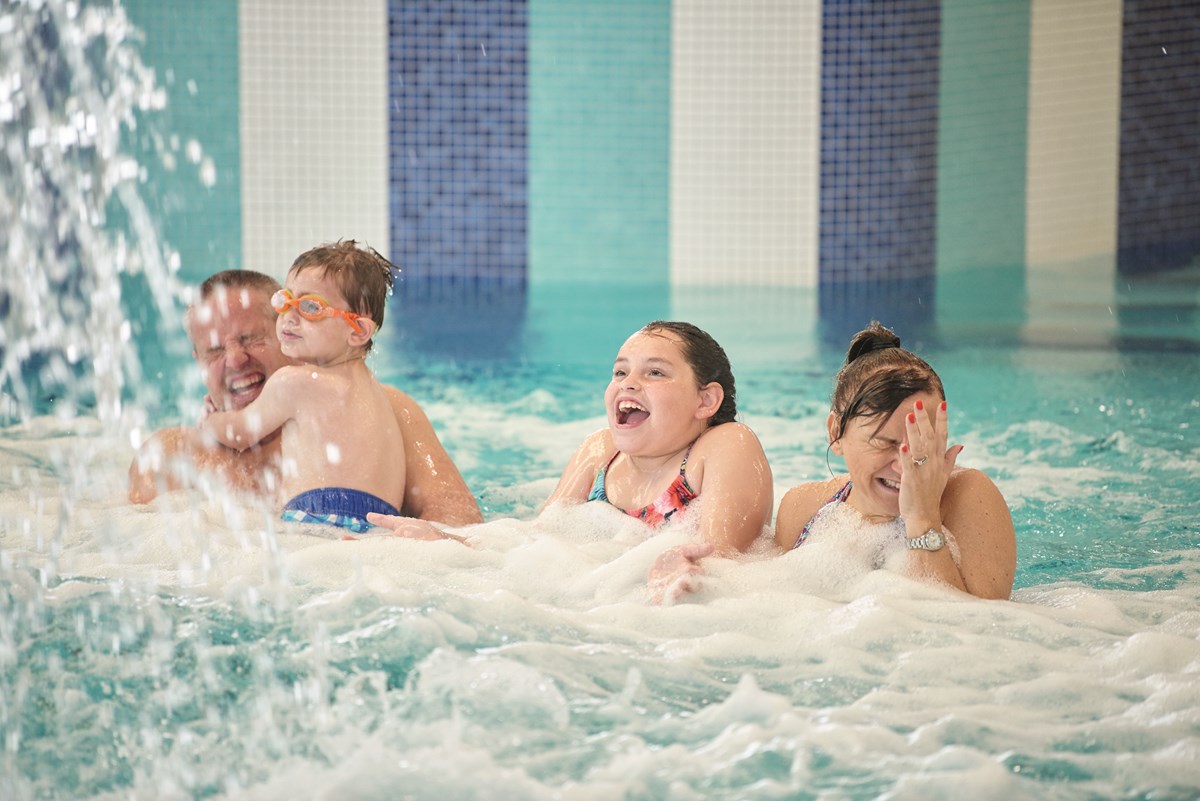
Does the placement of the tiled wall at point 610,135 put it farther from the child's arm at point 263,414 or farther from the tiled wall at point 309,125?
the child's arm at point 263,414

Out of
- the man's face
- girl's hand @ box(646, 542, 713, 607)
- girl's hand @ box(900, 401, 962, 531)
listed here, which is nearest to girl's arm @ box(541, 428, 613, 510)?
girl's hand @ box(646, 542, 713, 607)

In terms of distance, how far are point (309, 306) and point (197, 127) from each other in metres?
8.47

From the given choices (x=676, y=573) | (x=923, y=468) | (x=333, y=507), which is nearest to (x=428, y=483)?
(x=333, y=507)

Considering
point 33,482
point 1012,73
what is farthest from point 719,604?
point 1012,73

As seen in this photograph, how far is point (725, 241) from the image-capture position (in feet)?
39.8

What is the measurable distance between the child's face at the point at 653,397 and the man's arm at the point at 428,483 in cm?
66

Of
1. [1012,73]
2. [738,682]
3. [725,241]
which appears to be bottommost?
[738,682]

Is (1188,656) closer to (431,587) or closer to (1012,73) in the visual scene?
(431,587)

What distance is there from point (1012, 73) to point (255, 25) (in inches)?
260

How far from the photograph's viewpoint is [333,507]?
4.28m

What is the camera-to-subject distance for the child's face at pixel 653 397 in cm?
419

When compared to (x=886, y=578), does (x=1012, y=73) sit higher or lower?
higher

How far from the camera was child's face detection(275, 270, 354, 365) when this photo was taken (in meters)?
4.34

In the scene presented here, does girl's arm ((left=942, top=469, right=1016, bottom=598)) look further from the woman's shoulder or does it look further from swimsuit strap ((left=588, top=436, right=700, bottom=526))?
swimsuit strap ((left=588, top=436, right=700, bottom=526))
